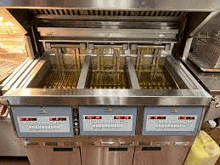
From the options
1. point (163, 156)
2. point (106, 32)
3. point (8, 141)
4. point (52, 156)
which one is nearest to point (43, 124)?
point (52, 156)

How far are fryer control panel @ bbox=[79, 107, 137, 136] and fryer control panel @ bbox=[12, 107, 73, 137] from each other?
0.34 feet

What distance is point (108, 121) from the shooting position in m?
1.12

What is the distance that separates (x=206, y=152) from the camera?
1.47 m

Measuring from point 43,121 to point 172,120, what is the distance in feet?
2.87

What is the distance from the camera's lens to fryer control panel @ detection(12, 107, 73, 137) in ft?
3.55

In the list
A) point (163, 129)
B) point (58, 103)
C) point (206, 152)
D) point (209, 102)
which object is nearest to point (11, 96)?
point (58, 103)

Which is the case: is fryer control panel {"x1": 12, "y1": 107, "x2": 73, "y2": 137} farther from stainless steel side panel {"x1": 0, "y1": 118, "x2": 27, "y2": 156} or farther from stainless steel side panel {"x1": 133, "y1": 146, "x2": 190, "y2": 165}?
stainless steel side panel {"x1": 133, "y1": 146, "x2": 190, "y2": 165}

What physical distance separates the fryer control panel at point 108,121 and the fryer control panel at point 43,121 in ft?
0.34

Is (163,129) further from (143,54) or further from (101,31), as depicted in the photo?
(101,31)

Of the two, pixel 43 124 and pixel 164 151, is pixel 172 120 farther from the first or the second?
pixel 43 124

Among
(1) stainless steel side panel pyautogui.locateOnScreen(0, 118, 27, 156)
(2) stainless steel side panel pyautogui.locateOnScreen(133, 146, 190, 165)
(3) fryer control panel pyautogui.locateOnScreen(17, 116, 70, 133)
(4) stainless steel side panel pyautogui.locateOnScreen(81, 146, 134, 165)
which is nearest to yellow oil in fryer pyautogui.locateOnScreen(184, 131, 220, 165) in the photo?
(2) stainless steel side panel pyautogui.locateOnScreen(133, 146, 190, 165)

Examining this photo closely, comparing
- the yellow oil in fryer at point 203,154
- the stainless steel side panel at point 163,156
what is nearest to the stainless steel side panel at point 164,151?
the stainless steel side panel at point 163,156

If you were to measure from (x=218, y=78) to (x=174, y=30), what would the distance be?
503 mm

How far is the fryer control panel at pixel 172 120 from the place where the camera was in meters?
1.10
